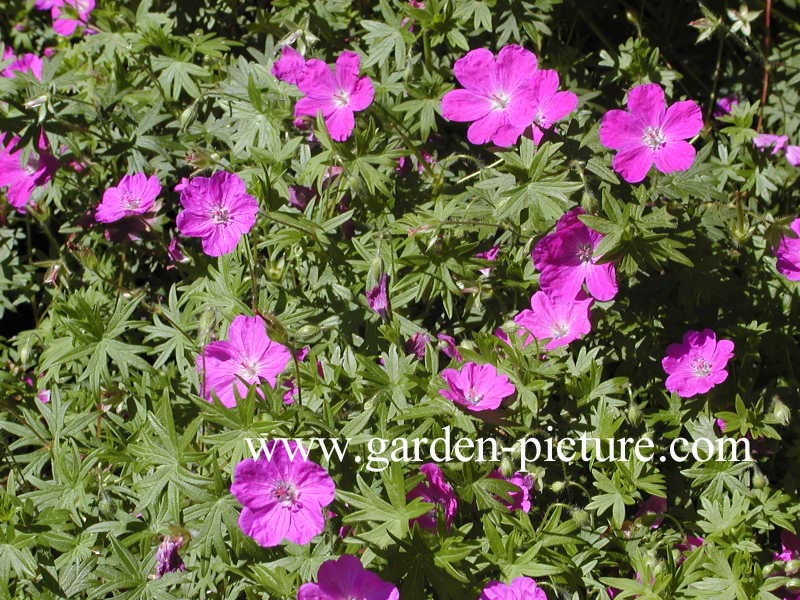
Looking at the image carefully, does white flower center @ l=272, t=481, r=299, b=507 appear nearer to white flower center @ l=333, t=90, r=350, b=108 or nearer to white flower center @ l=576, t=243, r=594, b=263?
white flower center @ l=576, t=243, r=594, b=263

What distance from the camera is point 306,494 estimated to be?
6.00 ft

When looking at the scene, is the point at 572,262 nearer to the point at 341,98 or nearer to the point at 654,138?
the point at 654,138

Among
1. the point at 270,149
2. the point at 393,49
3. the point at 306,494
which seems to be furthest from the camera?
the point at 393,49

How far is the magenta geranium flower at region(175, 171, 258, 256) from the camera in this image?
7.27ft

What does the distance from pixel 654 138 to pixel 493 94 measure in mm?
441

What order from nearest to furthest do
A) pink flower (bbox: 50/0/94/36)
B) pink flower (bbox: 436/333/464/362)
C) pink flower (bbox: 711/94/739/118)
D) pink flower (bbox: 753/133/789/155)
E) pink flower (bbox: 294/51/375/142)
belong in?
1. pink flower (bbox: 436/333/464/362)
2. pink flower (bbox: 294/51/375/142)
3. pink flower (bbox: 753/133/789/155)
4. pink flower (bbox: 50/0/94/36)
5. pink flower (bbox: 711/94/739/118)

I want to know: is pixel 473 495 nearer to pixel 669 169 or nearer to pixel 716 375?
pixel 716 375

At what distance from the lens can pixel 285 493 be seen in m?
1.81

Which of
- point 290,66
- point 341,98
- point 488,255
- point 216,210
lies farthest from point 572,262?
point 290,66

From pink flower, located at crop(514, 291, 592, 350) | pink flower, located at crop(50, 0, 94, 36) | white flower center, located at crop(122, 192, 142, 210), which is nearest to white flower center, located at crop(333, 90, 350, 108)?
white flower center, located at crop(122, 192, 142, 210)

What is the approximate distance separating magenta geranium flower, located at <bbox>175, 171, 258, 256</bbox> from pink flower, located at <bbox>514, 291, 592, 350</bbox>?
766 millimetres

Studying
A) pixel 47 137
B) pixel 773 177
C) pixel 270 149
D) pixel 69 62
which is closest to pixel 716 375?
pixel 773 177

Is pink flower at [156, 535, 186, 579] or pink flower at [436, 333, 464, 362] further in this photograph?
pink flower at [436, 333, 464, 362]

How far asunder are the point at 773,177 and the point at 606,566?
138cm
